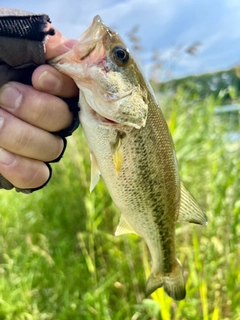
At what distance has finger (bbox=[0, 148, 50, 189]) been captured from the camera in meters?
1.61

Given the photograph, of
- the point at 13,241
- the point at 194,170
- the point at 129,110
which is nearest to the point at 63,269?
the point at 13,241

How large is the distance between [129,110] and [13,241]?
2.65m

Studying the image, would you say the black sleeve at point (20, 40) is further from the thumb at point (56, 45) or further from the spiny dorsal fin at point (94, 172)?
the spiny dorsal fin at point (94, 172)

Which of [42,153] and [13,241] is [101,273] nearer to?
[13,241]

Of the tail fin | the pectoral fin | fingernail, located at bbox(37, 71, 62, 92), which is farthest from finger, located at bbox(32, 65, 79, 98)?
the tail fin

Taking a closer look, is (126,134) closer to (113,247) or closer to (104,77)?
(104,77)

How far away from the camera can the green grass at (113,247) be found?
2633 millimetres

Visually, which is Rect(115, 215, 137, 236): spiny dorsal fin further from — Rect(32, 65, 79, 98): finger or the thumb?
the thumb

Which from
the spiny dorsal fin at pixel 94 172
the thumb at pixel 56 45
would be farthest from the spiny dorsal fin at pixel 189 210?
the thumb at pixel 56 45

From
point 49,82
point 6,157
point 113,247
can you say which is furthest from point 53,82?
point 113,247

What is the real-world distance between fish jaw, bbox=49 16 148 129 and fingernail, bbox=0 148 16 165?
37 cm

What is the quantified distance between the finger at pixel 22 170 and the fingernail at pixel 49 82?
298 mm

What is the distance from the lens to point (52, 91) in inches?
60.9

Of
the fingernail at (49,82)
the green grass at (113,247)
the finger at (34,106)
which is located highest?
the fingernail at (49,82)
